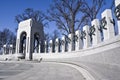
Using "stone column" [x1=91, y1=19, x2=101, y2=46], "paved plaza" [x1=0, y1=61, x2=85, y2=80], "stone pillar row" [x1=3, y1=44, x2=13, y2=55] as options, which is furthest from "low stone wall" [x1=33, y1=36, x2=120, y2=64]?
"stone pillar row" [x1=3, y1=44, x2=13, y2=55]

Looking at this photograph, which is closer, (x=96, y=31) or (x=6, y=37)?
(x=96, y=31)

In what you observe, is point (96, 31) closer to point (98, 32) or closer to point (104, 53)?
point (98, 32)

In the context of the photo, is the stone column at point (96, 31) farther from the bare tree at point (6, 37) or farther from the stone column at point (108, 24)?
the bare tree at point (6, 37)

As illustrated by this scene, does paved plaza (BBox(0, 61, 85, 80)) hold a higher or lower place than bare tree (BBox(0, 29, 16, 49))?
lower

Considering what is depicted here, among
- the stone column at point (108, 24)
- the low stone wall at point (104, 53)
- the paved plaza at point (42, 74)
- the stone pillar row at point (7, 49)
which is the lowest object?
the paved plaza at point (42, 74)

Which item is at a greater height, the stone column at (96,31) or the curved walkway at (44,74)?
the stone column at (96,31)

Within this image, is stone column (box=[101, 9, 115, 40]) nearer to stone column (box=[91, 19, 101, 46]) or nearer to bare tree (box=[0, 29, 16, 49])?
stone column (box=[91, 19, 101, 46])

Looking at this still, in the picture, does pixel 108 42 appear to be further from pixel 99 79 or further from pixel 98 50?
pixel 99 79

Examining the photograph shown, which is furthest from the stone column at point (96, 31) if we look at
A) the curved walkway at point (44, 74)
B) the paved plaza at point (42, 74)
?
the paved plaza at point (42, 74)

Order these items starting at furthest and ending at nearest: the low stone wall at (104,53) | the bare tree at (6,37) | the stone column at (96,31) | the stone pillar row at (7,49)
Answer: the bare tree at (6,37) → the stone pillar row at (7,49) → the stone column at (96,31) → the low stone wall at (104,53)

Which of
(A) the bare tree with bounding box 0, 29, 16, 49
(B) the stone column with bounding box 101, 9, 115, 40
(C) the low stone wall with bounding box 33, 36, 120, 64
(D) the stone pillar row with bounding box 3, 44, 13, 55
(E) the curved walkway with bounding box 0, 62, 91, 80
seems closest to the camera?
(E) the curved walkway with bounding box 0, 62, 91, 80

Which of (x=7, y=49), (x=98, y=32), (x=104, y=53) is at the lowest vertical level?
(x=104, y=53)

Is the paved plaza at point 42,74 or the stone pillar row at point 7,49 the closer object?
the paved plaza at point 42,74

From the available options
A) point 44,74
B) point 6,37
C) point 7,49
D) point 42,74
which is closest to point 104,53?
point 44,74
